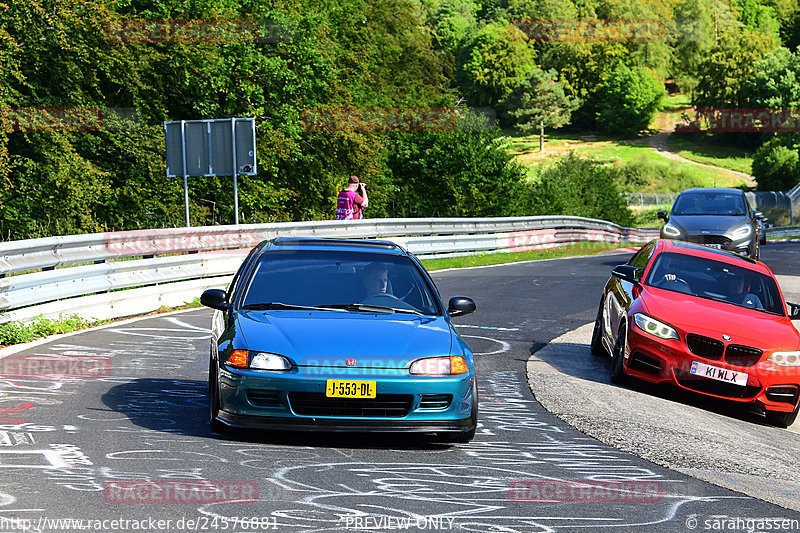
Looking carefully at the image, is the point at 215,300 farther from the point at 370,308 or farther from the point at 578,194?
the point at 578,194

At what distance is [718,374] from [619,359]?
0.92 m

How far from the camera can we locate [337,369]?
662cm

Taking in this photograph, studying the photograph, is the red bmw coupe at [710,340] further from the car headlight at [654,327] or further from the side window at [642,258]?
the side window at [642,258]

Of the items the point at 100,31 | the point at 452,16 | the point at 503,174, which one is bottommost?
the point at 503,174

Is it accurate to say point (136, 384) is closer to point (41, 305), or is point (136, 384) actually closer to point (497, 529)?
point (41, 305)

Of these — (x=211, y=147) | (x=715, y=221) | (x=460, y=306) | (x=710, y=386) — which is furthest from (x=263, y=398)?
(x=715, y=221)

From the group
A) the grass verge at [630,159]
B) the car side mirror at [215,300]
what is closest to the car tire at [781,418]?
the car side mirror at [215,300]

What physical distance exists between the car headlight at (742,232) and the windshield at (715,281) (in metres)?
9.48

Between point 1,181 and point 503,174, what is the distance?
2789 cm

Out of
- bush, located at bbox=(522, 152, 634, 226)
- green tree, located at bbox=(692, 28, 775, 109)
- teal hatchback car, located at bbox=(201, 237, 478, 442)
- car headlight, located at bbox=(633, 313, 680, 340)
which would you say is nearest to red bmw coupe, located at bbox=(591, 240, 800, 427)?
car headlight, located at bbox=(633, 313, 680, 340)

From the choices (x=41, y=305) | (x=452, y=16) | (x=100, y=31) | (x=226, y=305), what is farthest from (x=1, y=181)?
(x=452, y=16)

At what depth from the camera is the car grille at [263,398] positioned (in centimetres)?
657

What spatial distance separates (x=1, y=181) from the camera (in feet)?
82.3

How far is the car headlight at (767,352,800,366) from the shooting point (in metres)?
9.58
